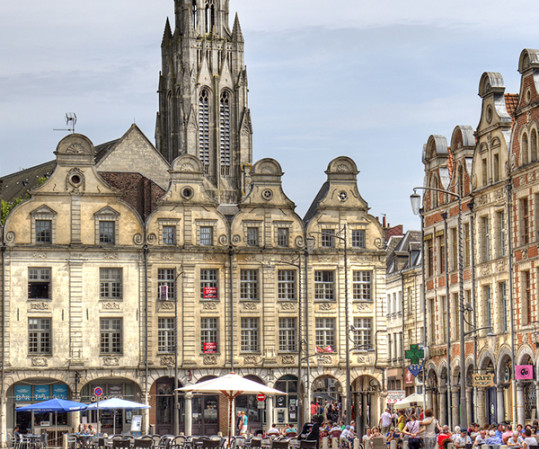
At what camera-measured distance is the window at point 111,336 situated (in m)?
74.7

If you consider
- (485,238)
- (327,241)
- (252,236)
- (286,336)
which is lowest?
(286,336)

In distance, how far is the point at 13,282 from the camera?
73.3m

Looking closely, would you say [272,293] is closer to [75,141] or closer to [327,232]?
[327,232]

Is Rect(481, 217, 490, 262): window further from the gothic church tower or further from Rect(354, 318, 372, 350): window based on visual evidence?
the gothic church tower

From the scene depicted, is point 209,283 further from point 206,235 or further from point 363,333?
point 363,333

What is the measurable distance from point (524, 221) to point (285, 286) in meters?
22.0

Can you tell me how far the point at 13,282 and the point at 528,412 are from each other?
30.1 m

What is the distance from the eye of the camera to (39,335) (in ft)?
241

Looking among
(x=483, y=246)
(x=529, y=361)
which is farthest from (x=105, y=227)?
(x=529, y=361)

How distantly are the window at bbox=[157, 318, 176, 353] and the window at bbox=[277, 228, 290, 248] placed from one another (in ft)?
26.0

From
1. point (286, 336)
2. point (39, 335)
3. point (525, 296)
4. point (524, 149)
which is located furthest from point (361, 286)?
point (524, 149)

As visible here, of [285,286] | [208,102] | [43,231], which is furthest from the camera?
[208,102]

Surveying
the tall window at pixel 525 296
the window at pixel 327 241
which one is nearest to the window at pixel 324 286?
the window at pixel 327 241

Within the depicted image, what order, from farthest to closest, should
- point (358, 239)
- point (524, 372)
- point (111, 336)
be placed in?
point (358, 239)
point (111, 336)
point (524, 372)
